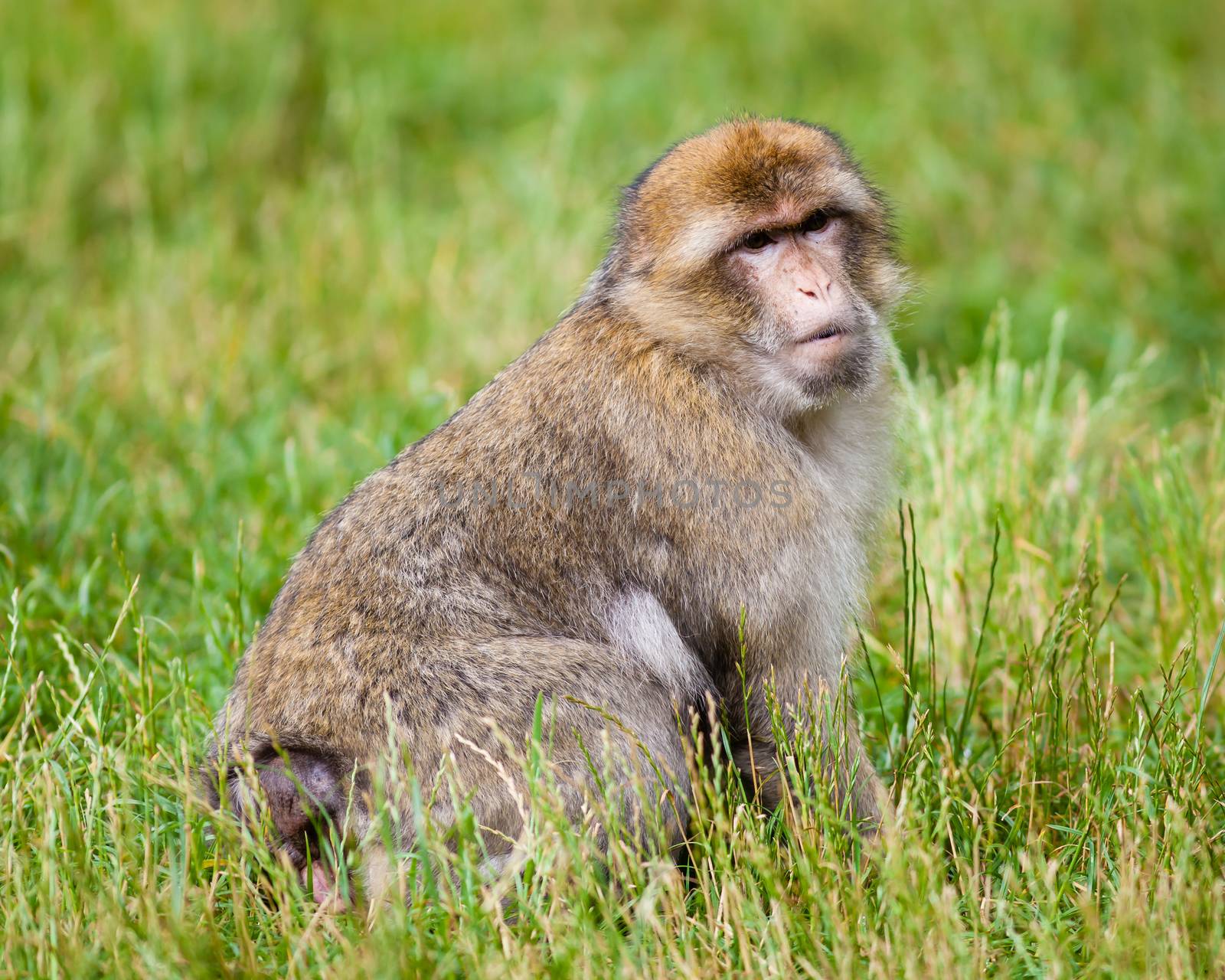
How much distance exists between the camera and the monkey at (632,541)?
2744 mm

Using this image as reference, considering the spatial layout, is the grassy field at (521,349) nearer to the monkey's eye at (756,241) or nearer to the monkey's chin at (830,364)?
the monkey's chin at (830,364)

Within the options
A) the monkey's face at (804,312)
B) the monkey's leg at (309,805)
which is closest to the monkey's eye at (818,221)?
the monkey's face at (804,312)

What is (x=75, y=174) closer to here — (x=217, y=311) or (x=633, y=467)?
(x=217, y=311)

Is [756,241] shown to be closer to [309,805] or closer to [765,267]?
[765,267]

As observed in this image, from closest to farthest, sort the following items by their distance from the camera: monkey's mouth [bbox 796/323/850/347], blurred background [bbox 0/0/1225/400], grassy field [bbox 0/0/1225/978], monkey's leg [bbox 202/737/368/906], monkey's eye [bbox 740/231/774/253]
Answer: grassy field [bbox 0/0/1225/978]
monkey's leg [bbox 202/737/368/906]
monkey's mouth [bbox 796/323/850/347]
monkey's eye [bbox 740/231/774/253]
blurred background [bbox 0/0/1225/400]

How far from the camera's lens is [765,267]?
3098 mm

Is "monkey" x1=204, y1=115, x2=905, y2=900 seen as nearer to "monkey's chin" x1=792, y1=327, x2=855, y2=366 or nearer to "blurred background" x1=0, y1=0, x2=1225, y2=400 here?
"monkey's chin" x1=792, y1=327, x2=855, y2=366

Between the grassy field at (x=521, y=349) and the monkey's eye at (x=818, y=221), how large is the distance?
43cm

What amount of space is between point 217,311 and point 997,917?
4.55 metres

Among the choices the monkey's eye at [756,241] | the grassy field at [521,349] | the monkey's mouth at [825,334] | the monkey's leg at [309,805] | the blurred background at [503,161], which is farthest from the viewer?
the blurred background at [503,161]

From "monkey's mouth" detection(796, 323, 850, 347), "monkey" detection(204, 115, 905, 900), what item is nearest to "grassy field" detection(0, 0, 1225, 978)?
"monkey" detection(204, 115, 905, 900)

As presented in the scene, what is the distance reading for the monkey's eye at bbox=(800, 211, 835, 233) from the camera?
3.15 metres

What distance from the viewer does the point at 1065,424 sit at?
189 inches

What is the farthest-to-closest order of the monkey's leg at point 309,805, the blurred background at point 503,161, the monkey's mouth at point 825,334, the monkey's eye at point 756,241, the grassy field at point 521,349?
the blurred background at point 503,161 < the monkey's eye at point 756,241 < the monkey's mouth at point 825,334 < the monkey's leg at point 309,805 < the grassy field at point 521,349
